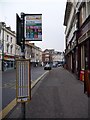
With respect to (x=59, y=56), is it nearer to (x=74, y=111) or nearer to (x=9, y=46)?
(x=9, y=46)

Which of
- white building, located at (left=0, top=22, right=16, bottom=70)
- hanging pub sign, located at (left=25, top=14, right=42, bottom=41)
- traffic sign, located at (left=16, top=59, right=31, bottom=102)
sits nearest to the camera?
traffic sign, located at (left=16, top=59, right=31, bottom=102)

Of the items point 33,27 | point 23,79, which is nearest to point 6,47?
point 33,27

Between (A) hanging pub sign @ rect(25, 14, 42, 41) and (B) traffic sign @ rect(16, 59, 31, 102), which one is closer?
(B) traffic sign @ rect(16, 59, 31, 102)

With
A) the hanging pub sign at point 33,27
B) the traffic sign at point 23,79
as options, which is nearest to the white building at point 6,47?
the hanging pub sign at point 33,27

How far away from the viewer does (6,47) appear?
175 ft

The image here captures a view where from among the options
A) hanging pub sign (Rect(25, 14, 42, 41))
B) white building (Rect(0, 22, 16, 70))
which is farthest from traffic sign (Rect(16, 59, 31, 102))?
white building (Rect(0, 22, 16, 70))

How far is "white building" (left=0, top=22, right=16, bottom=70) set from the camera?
48188mm

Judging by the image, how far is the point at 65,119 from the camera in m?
7.12

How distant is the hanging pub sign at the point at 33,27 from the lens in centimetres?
656

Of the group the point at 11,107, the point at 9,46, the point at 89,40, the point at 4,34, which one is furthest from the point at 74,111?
the point at 9,46

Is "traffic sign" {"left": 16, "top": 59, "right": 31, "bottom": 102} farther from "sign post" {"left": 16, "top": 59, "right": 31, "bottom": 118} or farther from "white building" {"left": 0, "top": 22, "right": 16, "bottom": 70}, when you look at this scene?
"white building" {"left": 0, "top": 22, "right": 16, "bottom": 70}

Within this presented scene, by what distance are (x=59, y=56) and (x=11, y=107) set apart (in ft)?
488

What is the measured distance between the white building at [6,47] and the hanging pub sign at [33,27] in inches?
1596

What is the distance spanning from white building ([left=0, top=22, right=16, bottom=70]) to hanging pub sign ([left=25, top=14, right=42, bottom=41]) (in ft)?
133
